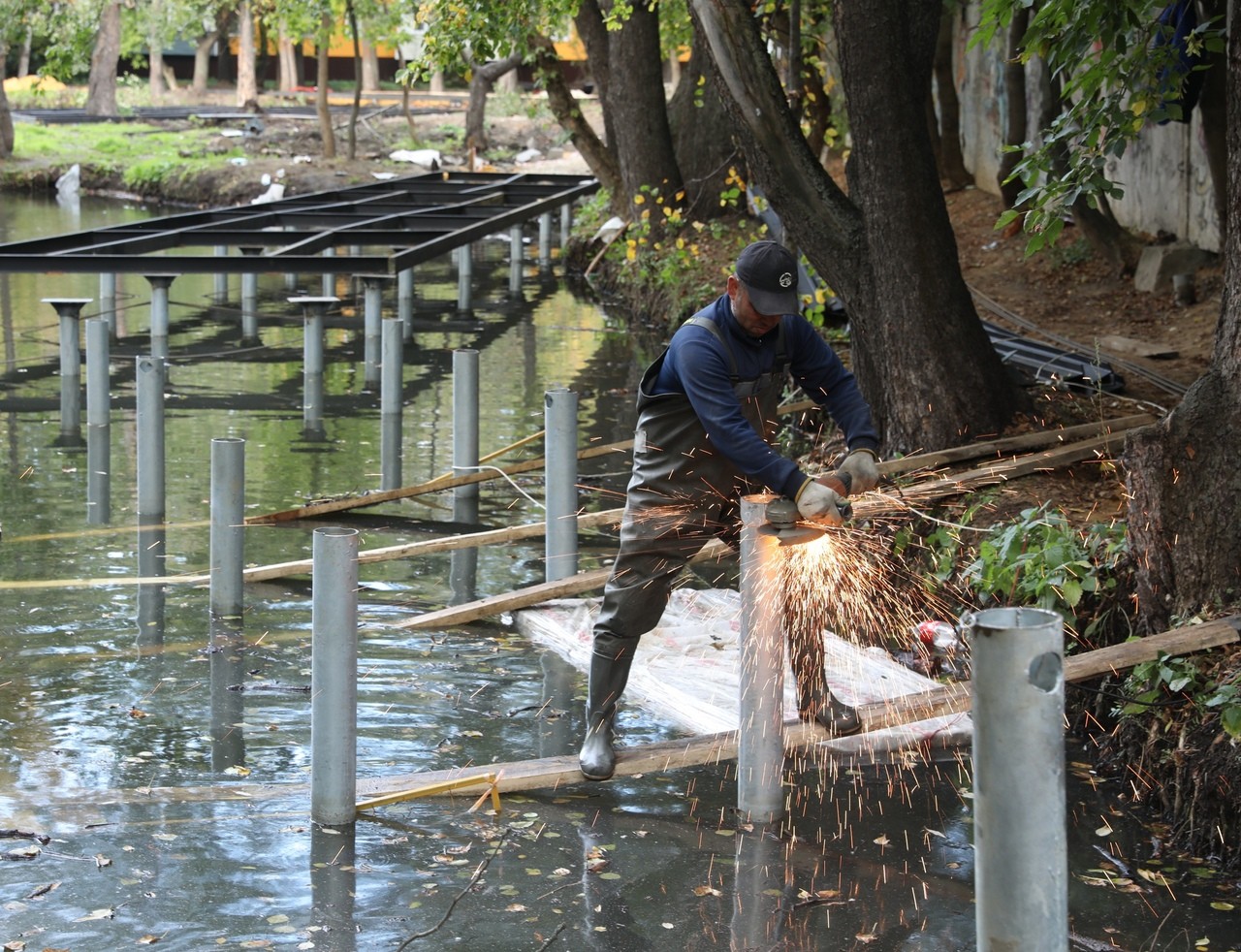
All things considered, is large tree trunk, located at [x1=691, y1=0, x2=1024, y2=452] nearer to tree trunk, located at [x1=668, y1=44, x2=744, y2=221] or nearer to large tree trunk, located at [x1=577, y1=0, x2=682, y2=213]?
A: large tree trunk, located at [x1=577, y1=0, x2=682, y2=213]

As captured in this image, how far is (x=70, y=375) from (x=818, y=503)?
400 inches

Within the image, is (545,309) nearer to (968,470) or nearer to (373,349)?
(373,349)

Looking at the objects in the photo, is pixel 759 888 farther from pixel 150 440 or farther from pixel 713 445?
pixel 150 440

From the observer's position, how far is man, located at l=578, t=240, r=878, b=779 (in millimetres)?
5730

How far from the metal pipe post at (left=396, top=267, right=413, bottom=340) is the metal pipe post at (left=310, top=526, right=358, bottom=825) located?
535 inches

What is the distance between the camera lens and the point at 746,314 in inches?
232

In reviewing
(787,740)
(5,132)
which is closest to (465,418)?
(787,740)

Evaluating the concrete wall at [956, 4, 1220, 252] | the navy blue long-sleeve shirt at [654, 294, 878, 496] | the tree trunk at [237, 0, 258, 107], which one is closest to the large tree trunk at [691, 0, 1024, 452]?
the concrete wall at [956, 4, 1220, 252]

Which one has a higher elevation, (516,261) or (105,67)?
(105,67)

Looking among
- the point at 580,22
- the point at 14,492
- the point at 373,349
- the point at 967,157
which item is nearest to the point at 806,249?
the point at 14,492

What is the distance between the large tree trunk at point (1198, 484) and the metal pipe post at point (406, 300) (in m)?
13.1

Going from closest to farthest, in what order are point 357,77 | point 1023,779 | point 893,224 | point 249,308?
point 1023,779 < point 893,224 < point 249,308 < point 357,77

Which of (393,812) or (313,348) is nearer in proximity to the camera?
(393,812)

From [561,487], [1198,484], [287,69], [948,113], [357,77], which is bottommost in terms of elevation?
[561,487]
